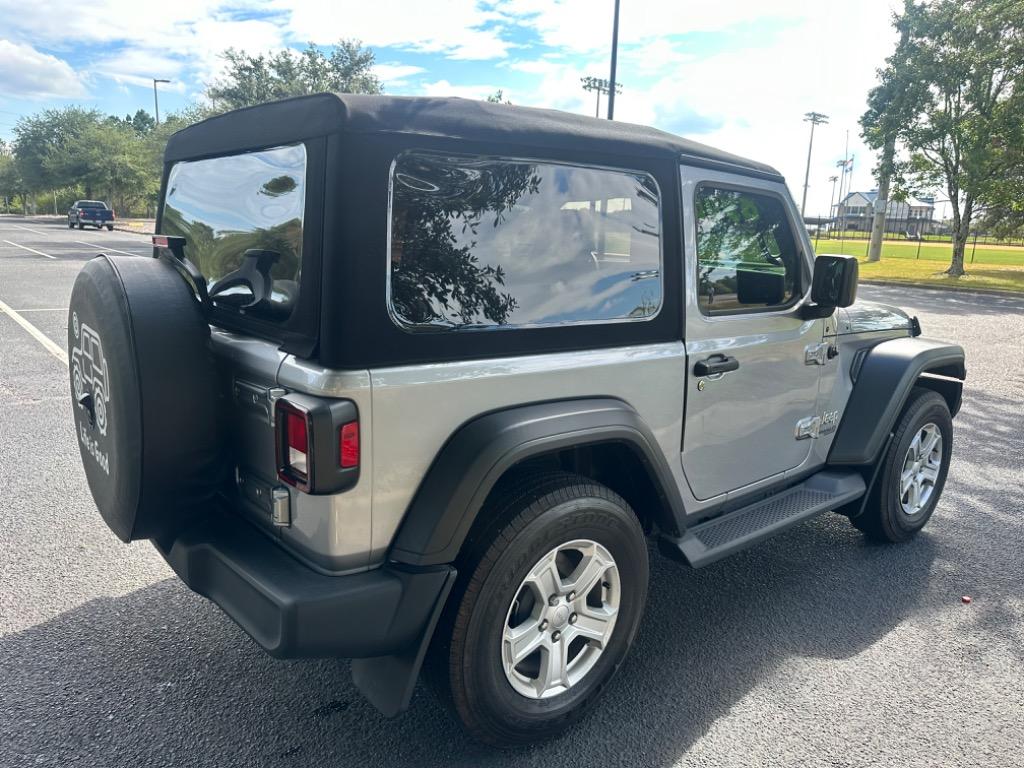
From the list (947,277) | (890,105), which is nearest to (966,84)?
(890,105)

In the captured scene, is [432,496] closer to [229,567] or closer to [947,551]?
[229,567]

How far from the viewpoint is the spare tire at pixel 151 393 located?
2.10 m

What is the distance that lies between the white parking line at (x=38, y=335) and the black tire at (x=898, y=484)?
755cm

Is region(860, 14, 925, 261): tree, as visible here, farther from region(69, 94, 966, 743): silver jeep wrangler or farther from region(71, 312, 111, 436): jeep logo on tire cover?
region(71, 312, 111, 436): jeep logo on tire cover

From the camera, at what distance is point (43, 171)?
58.9 metres

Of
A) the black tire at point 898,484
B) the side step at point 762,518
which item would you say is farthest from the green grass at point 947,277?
the side step at point 762,518

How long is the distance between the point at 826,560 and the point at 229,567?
9.50 feet

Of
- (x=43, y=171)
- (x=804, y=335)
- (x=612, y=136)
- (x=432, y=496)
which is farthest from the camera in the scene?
(x=43, y=171)

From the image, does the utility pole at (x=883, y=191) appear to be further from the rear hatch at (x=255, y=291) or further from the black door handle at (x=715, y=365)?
the rear hatch at (x=255, y=291)

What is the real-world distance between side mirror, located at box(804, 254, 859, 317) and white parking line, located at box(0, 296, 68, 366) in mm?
7401

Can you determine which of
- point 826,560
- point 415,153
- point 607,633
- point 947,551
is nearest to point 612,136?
point 415,153

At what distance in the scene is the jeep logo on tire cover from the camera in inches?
88.7

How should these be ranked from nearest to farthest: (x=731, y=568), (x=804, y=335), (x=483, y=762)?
(x=483, y=762) → (x=804, y=335) → (x=731, y=568)

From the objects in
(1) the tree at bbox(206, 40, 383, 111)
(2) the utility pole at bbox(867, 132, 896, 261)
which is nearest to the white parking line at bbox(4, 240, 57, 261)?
(1) the tree at bbox(206, 40, 383, 111)
